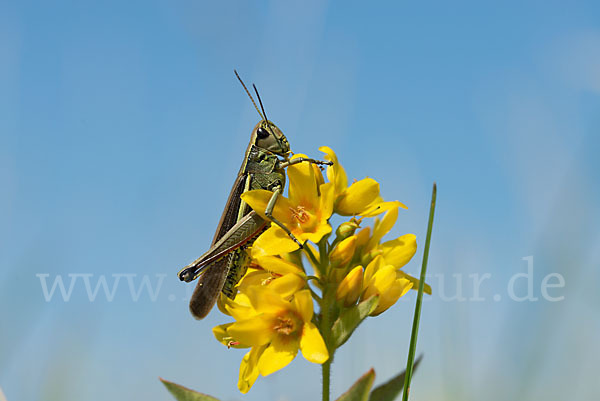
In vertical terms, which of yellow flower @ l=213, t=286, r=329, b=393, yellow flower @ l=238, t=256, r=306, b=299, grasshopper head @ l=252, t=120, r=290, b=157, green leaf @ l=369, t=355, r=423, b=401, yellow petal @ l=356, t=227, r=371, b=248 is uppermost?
grasshopper head @ l=252, t=120, r=290, b=157

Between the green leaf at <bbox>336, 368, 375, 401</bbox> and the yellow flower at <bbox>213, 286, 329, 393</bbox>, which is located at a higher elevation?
the yellow flower at <bbox>213, 286, 329, 393</bbox>

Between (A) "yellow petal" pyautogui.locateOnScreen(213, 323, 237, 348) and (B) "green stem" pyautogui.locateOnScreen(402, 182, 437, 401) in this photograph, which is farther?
(A) "yellow petal" pyautogui.locateOnScreen(213, 323, 237, 348)

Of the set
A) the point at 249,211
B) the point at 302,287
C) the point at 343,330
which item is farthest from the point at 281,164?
the point at 343,330

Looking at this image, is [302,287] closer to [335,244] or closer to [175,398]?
→ [335,244]

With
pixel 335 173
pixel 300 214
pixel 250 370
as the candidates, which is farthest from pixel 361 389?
pixel 335 173

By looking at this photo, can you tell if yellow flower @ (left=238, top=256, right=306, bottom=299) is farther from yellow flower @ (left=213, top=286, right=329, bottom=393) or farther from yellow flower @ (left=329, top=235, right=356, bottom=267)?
yellow flower @ (left=329, top=235, right=356, bottom=267)

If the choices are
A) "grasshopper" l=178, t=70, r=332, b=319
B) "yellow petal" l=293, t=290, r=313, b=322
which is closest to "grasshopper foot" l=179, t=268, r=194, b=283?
"grasshopper" l=178, t=70, r=332, b=319

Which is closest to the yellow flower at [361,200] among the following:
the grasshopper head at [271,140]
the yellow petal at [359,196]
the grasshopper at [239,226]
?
the yellow petal at [359,196]
